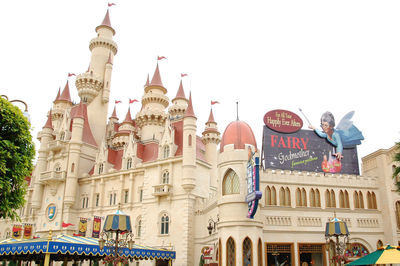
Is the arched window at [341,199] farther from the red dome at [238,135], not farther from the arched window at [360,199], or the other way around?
the red dome at [238,135]

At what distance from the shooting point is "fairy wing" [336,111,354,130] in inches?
1352

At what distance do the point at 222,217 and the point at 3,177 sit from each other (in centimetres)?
1502

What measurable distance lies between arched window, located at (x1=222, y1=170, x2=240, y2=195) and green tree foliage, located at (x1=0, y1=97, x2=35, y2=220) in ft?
45.9

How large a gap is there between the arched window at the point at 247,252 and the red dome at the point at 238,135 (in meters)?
7.13

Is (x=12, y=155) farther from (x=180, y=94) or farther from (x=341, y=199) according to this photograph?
(x=180, y=94)

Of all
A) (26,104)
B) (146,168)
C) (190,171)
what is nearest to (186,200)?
(190,171)

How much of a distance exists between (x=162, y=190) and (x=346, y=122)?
786 inches

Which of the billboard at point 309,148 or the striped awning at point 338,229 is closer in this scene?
the striped awning at point 338,229

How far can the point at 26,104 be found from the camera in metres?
17.7

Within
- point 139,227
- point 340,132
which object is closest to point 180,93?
point 139,227

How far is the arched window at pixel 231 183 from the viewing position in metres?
27.8

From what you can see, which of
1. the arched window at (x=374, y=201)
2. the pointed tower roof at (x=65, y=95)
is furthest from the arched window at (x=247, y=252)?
the pointed tower roof at (x=65, y=95)

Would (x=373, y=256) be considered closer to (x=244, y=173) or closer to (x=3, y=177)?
(x=244, y=173)

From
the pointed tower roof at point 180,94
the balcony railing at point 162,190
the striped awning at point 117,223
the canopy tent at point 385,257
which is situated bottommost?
the canopy tent at point 385,257
